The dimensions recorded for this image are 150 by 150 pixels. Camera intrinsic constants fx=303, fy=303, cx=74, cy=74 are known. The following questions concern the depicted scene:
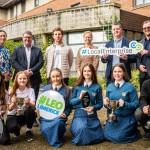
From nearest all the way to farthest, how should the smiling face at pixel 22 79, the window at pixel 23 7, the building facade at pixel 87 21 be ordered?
the smiling face at pixel 22 79
the building facade at pixel 87 21
the window at pixel 23 7

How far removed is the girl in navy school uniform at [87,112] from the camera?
5133 mm

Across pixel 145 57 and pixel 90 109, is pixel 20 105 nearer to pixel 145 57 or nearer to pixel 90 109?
pixel 90 109

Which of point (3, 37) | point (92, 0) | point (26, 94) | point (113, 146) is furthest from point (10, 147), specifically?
point (92, 0)

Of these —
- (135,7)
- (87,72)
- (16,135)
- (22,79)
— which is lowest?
(16,135)

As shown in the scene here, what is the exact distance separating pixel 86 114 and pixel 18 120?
123 centimetres

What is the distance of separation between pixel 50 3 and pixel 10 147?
80.1 feet

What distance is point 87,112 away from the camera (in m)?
5.29

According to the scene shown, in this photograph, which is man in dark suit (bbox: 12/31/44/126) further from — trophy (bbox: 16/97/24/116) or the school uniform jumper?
the school uniform jumper

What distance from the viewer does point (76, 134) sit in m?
5.18

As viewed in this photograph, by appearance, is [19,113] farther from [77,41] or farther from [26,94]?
[77,41]

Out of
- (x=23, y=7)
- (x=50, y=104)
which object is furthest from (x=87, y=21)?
(x=23, y=7)

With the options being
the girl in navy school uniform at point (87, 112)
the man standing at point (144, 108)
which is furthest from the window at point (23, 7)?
the man standing at point (144, 108)

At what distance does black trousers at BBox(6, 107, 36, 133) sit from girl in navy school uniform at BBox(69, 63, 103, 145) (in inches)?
28.6

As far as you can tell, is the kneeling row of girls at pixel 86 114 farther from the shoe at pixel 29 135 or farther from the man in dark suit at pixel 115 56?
the man in dark suit at pixel 115 56
